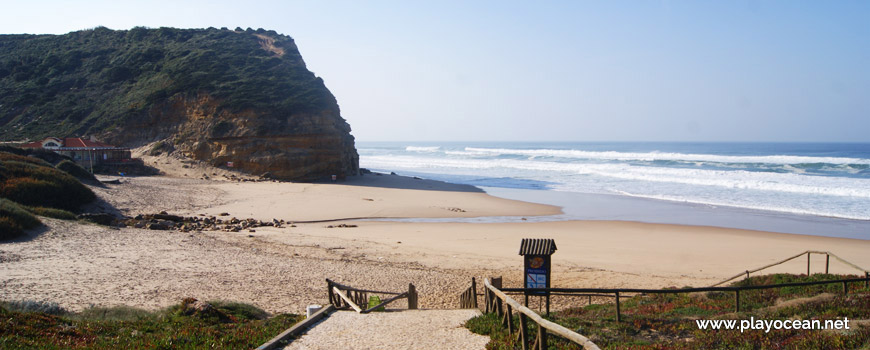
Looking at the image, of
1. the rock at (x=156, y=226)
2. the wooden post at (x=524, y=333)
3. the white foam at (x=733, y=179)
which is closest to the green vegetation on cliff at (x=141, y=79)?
the rock at (x=156, y=226)

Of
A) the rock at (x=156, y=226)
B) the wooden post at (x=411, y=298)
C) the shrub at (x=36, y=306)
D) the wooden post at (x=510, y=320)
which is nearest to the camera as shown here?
the wooden post at (x=510, y=320)

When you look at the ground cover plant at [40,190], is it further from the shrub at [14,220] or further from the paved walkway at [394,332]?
the paved walkway at [394,332]

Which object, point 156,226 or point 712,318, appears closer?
point 712,318

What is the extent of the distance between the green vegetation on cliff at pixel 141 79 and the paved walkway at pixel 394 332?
102 ft

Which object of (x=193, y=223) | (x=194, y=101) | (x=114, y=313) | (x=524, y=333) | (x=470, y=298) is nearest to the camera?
(x=524, y=333)

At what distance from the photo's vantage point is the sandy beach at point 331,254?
10422 millimetres

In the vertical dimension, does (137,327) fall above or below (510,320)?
below

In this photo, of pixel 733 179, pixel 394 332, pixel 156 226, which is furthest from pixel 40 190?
pixel 733 179

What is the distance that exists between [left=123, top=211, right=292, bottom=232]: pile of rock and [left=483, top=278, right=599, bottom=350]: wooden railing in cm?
1356

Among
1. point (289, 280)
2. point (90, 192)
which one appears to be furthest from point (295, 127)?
point (289, 280)

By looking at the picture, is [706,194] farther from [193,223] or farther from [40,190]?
[40,190]

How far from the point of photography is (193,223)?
62.7 ft

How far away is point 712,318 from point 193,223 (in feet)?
56.9

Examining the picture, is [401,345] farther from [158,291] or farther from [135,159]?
[135,159]
